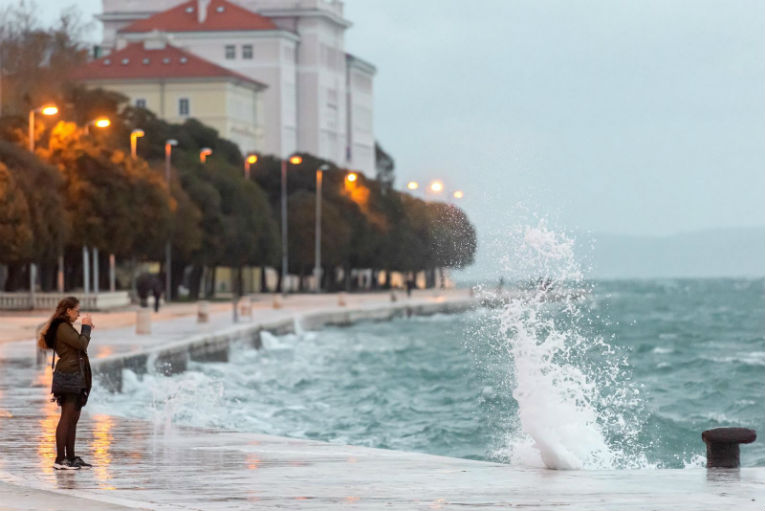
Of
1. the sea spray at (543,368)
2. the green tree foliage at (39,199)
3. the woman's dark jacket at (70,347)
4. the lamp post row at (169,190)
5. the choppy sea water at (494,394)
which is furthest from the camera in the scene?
the lamp post row at (169,190)

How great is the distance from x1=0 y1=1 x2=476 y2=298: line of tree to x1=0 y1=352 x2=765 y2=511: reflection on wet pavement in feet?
13.8

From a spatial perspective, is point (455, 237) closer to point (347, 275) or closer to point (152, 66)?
point (347, 275)

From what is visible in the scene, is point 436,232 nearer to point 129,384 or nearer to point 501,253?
point 501,253

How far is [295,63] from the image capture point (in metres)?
156

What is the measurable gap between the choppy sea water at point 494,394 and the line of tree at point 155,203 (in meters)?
2.51

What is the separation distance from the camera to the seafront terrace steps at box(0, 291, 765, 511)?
42.8ft

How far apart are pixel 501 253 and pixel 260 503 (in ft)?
25.3

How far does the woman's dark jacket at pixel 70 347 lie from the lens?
598 inches

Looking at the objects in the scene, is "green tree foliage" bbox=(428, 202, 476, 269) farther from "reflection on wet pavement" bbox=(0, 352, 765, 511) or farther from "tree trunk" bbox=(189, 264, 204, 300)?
"tree trunk" bbox=(189, 264, 204, 300)

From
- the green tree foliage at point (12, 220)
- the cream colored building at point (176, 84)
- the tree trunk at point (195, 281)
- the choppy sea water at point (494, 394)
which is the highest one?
the cream colored building at point (176, 84)

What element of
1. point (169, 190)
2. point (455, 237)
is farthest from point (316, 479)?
point (169, 190)

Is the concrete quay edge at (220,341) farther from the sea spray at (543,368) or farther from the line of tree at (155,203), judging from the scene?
the sea spray at (543,368)

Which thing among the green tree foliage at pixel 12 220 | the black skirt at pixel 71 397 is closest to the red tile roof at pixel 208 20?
the green tree foliage at pixel 12 220

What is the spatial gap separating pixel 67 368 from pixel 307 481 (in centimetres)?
233
